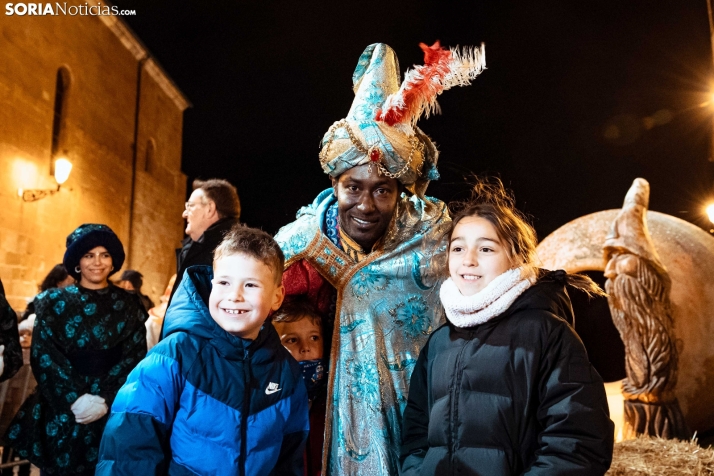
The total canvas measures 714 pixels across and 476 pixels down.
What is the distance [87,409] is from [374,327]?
5.79 feet

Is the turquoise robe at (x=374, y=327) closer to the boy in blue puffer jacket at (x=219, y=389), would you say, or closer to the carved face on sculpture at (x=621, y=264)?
the boy in blue puffer jacket at (x=219, y=389)

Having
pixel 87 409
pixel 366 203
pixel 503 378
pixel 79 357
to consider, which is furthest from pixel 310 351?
pixel 79 357

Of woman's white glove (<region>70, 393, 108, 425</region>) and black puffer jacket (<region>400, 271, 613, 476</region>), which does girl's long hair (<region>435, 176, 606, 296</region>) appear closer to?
black puffer jacket (<region>400, 271, 613, 476</region>)

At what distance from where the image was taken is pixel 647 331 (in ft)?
14.4

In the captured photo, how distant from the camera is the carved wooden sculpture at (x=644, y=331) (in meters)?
4.35

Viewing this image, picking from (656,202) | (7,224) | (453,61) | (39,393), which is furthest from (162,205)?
(453,61)

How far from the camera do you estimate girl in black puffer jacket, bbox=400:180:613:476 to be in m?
1.62

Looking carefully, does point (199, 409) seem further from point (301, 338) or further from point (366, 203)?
point (366, 203)

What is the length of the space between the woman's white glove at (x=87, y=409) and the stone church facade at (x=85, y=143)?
8.07 m

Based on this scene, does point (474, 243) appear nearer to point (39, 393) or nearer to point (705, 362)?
point (39, 393)

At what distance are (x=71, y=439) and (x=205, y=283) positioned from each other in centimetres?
173

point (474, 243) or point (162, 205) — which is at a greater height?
point (162, 205)

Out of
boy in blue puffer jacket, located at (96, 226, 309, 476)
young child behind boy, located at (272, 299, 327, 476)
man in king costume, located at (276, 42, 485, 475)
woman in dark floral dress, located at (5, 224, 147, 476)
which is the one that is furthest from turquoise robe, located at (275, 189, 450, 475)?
woman in dark floral dress, located at (5, 224, 147, 476)

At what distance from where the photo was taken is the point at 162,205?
60.5 ft
